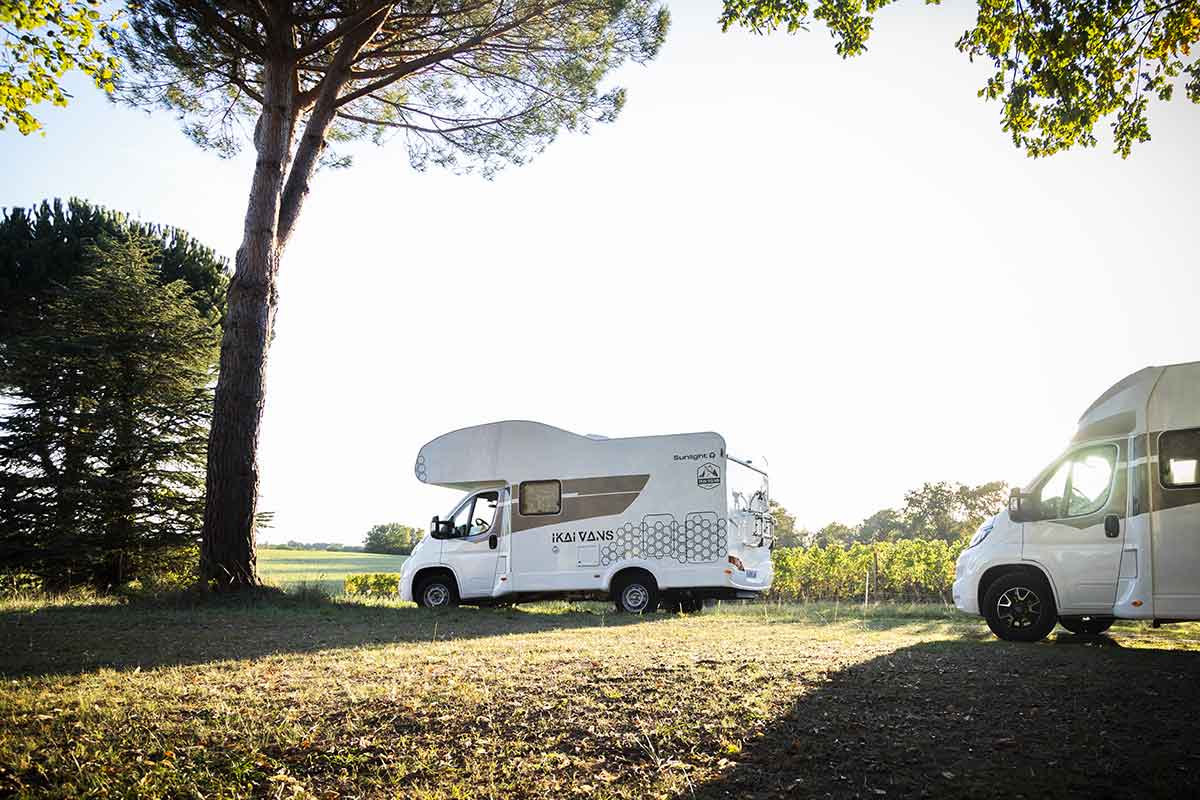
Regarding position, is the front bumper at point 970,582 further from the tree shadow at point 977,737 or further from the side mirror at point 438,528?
the side mirror at point 438,528

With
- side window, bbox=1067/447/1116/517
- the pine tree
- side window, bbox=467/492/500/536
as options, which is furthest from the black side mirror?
the pine tree

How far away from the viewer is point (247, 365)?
39.2ft

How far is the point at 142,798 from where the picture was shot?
327cm

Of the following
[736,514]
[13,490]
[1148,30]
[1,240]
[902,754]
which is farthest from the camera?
[1,240]

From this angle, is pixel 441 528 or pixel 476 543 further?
pixel 441 528

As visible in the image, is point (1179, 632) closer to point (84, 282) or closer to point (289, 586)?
point (289, 586)

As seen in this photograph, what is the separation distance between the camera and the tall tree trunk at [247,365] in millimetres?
11484

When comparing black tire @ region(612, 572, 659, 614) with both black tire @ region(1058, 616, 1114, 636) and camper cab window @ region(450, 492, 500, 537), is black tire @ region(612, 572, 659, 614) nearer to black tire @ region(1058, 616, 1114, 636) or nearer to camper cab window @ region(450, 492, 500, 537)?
camper cab window @ region(450, 492, 500, 537)

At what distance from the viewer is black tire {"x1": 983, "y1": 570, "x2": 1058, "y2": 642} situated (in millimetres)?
8047

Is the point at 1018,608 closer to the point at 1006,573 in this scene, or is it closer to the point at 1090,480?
the point at 1006,573

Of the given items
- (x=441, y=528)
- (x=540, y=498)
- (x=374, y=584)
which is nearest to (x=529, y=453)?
(x=540, y=498)

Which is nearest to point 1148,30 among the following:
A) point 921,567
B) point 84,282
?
point 921,567

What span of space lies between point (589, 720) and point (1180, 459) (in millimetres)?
6356

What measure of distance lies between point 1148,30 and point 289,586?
12647 millimetres
